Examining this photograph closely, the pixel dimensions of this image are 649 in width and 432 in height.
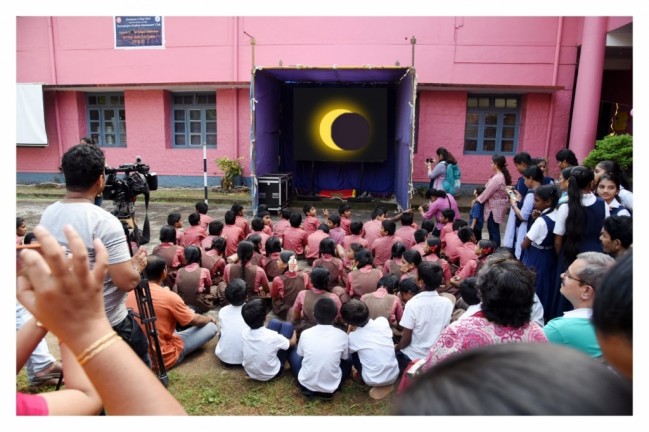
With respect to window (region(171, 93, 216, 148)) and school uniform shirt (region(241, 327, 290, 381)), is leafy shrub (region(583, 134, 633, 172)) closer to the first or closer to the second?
school uniform shirt (region(241, 327, 290, 381))

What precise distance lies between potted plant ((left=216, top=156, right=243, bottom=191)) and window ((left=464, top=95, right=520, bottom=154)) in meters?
4.73

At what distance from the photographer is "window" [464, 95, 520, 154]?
355 inches

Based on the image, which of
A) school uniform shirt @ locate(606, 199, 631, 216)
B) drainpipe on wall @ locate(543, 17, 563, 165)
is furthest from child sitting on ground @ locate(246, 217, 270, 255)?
drainpipe on wall @ locate(543, 17, 563, 165)

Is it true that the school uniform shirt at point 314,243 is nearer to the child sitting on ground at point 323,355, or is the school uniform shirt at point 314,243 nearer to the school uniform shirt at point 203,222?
the school uniform shirt at point 203,222

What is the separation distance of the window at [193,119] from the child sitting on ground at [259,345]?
7.72 m

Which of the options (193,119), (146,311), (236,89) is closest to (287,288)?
(146,311)

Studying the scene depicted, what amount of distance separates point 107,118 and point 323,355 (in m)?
9.41

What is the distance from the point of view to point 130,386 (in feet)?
2.49

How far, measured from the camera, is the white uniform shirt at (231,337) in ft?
9.98

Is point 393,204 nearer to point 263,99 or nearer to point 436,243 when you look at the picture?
point 263,99

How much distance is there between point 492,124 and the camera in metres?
9.13

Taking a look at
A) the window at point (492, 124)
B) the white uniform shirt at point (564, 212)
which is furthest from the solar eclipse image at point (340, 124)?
the white uniform shirt at point (564, 212)

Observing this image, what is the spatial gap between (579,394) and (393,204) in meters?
8.31
